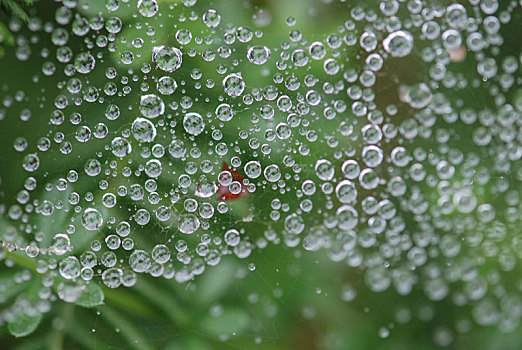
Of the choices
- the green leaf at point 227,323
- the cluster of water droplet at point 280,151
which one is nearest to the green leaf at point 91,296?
the cluster of water droplet at point 280,151

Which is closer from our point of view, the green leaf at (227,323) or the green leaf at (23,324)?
the green leaf at (23,324)

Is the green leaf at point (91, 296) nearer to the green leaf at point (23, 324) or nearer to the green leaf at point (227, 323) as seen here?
the green leaf at point (23, 324)

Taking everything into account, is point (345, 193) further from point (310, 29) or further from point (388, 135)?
point (310, 29)

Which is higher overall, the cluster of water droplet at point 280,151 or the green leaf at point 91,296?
the cluster of water droplet at point 280,151

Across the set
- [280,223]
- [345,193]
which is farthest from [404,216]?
[280,223]

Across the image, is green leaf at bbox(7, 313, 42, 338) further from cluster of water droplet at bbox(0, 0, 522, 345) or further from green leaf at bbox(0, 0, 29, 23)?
green leaf at bbox(0, 0, 29, 23)
